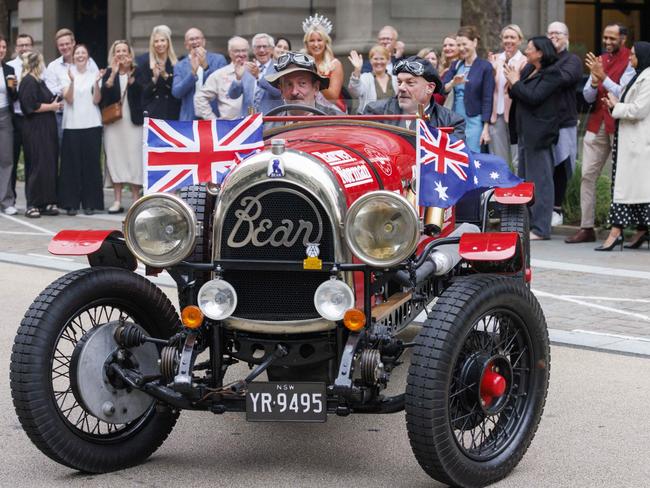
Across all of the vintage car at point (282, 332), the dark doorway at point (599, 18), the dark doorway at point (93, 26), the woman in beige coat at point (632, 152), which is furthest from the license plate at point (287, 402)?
the dark doorway at point (93, 26)

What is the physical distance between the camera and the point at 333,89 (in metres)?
9.12

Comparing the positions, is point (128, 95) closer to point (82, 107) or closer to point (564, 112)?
point (82, 107)

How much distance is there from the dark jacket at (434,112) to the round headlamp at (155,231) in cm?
208

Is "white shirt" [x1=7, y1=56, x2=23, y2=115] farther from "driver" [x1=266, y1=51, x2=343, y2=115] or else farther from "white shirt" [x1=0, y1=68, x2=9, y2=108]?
"driver" [x1=266, y1=51, x2=343, y2=115]

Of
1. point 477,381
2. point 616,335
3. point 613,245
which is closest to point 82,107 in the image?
point 613,245

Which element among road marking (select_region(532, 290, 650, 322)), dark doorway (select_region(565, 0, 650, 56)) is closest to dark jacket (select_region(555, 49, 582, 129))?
road marking (select_region(532, 290, 650, 322))

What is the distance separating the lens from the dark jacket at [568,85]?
12788 mm

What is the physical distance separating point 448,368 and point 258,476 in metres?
1.00

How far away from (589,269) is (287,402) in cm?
641

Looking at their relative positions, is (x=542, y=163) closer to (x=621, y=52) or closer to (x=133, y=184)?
(x=621, y=52)

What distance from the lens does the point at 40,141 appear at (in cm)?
1563

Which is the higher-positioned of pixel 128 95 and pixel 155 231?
pixel 128 95

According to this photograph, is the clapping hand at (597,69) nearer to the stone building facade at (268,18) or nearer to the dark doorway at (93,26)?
the stone building facade at (268,18)

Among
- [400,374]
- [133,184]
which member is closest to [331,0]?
[133,184]
